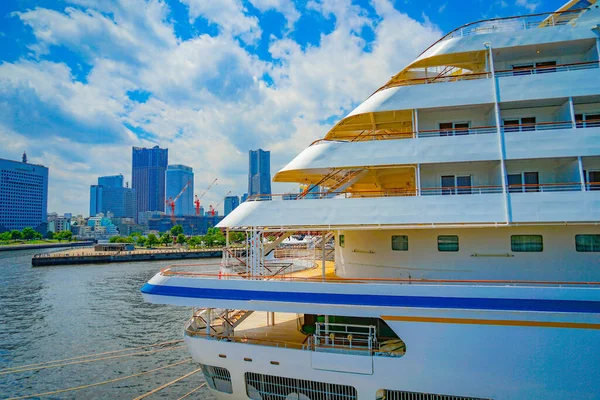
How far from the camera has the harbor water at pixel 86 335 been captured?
1522cm

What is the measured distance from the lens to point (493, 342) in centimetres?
820

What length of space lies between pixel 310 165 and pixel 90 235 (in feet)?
642

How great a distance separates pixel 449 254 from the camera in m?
10.2

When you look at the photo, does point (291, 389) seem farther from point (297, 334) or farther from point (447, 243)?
point (447, 243)

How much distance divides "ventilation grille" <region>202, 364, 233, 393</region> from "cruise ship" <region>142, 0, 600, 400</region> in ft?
0.16

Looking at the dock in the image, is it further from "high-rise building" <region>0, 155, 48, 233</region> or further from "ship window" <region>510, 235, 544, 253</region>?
"high-rise building" <region>0, 155, 48, 233</region>

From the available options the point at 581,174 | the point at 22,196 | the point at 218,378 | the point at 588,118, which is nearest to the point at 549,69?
the point at 588,118

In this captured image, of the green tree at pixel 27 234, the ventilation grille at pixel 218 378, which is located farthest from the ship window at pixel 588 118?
the green tree at pixel 27 234

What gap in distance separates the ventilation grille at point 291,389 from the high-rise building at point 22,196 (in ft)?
619

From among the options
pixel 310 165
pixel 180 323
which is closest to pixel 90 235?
pixel 180 323

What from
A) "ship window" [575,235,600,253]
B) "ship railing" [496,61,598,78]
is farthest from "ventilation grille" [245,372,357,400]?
"ship railing" [496,61,598,78]

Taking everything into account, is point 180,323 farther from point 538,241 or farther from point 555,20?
point 555,20

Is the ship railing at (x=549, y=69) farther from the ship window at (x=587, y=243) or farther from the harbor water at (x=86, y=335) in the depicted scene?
the harbor water at (x=86, y=335)

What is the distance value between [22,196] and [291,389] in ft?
662
